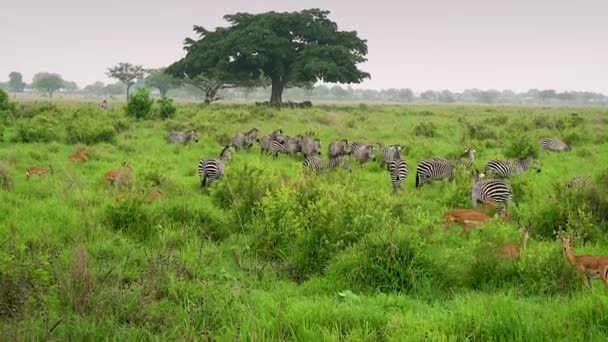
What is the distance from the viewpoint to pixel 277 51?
4812 cm

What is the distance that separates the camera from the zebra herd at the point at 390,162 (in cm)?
1191

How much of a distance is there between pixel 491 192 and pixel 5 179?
10569 mm

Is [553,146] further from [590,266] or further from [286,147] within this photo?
[590,266]

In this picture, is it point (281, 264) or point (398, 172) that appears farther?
point (398, 172)

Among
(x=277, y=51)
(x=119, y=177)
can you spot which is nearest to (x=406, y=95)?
(x=277, y=51)

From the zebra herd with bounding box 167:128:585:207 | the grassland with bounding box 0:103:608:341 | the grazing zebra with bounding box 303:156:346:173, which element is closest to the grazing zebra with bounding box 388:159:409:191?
the zebra herd with bounding box 167:128:585:207

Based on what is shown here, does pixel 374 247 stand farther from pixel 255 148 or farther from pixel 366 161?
pixel 255 148

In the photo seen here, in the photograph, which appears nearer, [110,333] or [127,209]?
[110,333]

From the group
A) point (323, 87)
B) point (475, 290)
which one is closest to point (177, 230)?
point (475, 290)

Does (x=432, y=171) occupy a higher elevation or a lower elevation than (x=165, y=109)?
lower

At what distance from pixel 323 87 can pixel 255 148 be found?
580 feet

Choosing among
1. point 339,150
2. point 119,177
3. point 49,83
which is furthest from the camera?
point 49,83

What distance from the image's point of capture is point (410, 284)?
22.9 ft

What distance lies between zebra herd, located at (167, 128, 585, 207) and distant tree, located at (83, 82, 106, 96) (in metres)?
Answer: 170
